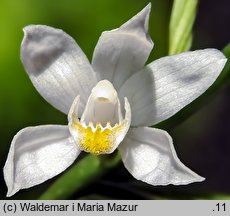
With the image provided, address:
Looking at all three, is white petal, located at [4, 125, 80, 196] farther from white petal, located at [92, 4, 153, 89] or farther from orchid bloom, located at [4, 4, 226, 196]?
white petal, located at [92, 4, 153, 89]

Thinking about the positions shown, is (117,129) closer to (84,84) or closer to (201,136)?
(84,84)

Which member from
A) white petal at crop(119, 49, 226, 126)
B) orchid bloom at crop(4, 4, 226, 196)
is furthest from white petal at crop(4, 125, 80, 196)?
white petal at crop(119, 49, 226, 126)

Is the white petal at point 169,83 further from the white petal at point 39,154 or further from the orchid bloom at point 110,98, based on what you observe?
the white petal at point 39,154

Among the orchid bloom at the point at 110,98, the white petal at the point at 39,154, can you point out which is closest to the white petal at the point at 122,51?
the orchid bloom at the point at 110,98

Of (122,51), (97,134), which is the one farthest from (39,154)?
(122,51)

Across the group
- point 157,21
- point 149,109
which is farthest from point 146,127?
point 157,21

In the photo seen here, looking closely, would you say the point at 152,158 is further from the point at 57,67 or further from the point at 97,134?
the point at 57,67

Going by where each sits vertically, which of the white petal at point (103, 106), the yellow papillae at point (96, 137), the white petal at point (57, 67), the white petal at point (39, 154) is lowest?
the white petal at point (39, 154)
